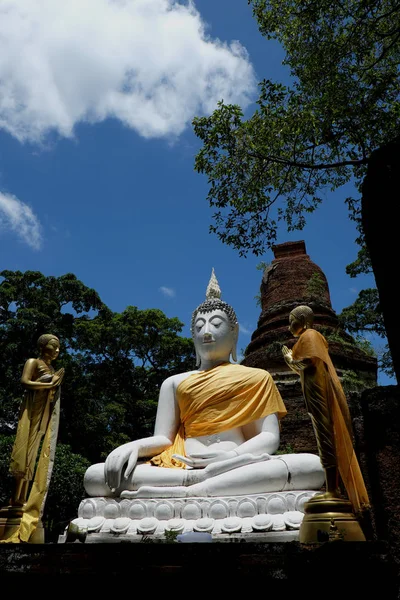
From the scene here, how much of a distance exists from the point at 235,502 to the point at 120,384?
800 inches

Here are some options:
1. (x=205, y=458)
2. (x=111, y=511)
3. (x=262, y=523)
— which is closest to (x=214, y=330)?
(x=205, y=458)

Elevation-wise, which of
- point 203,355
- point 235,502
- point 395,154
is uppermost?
point 203,355

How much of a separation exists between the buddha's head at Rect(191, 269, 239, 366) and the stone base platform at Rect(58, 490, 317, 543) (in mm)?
2435

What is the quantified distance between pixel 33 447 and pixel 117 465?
103 centimetres

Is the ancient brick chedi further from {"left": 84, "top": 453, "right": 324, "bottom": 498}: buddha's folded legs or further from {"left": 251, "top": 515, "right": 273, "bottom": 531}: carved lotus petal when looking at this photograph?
{"left": 251, "top": 515, "right": 273, "bottom": 531}: carved lotus petal

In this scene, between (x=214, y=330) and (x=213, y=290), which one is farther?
(x=213, y=290)

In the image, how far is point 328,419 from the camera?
3.93m

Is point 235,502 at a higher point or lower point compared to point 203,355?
lower

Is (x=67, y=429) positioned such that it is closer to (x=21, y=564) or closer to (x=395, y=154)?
(x=21, y=564)

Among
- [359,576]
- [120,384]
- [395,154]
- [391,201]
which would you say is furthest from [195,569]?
[120,384]

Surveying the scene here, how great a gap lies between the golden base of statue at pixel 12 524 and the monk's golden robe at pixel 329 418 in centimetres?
256

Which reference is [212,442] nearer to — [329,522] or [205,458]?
[205,458]

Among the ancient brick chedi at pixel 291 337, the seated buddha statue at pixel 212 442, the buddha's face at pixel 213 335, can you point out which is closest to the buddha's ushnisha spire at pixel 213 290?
the seated buddha statue at pixel 212 442

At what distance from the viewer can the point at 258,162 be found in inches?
405
